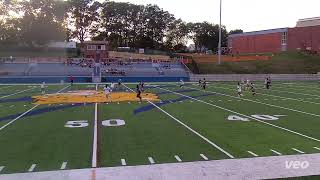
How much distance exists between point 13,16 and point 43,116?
66616 mm

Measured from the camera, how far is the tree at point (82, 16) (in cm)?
9712

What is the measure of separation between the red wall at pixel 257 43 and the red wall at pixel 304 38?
240 cm

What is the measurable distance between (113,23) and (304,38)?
43.5m

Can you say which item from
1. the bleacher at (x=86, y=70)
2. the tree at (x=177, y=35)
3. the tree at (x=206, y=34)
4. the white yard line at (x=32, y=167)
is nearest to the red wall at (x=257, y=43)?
the tree at (x=177, y=35)

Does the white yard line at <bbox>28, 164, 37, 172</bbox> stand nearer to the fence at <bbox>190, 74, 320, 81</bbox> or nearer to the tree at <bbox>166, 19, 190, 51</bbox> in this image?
the fence at <bbox>190, 74, 320, 81</bbox>

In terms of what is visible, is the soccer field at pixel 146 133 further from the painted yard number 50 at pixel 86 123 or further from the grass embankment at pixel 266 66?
the grass embankment at pixel 266 66

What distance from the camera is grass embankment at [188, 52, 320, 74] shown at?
2364 inches

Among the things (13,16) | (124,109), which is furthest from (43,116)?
(13,16)

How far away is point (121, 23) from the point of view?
98875 millimetres

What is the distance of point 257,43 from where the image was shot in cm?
8431

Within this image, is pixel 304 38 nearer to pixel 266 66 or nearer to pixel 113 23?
pixel 266 66

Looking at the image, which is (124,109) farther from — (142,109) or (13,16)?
(13,16)

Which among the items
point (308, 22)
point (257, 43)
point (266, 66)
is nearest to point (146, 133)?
A: point (266, 66)

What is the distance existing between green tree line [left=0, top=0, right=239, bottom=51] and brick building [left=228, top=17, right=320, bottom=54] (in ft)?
75.1
